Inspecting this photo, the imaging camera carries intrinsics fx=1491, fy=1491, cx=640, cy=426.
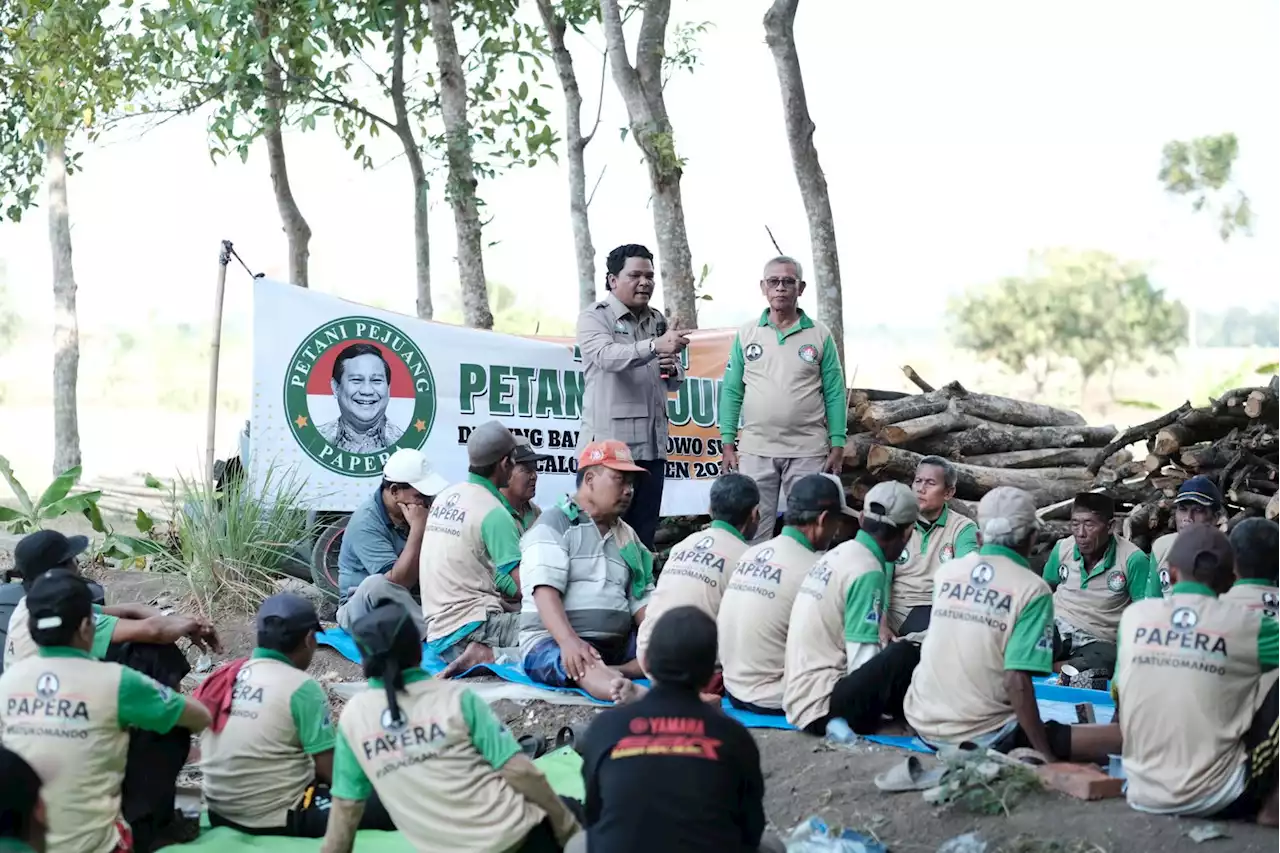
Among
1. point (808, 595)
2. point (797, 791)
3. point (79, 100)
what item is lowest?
point (797, 791)

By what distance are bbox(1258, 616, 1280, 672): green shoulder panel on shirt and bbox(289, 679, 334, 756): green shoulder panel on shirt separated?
3.17 metres

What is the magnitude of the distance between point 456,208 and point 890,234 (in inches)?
2443

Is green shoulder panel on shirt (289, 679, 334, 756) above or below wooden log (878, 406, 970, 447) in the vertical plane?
below

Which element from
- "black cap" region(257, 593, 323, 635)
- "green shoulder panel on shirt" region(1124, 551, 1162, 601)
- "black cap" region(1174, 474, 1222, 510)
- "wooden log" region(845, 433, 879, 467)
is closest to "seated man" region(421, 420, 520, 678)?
"black cap" region(257, 593, 323, 635)

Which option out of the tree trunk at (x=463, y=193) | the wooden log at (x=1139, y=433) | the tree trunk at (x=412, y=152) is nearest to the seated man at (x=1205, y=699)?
the wooden log at (x=1139, y=433)

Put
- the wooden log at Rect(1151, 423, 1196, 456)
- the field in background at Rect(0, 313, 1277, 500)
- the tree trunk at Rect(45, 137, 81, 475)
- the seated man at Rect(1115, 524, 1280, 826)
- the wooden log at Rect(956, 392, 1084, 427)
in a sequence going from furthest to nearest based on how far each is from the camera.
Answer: the field in background at Rect(0, 313, 1277, 500), the tree trunk at Rect(45, 137, 81, 475), the wooden log at Rect(956, 392, 1084, 427), the wooden log at Rect(1151, 423, 1196, 456), the seated man at Rect(1115, 524, 1280, 826)

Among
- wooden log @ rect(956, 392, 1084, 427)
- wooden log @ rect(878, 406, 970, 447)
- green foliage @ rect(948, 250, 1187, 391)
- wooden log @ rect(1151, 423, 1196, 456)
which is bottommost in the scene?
wooden log @ rect(1151, 423, 1196, 456)

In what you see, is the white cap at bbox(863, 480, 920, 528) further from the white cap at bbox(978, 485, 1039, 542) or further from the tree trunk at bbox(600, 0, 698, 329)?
the tree trunk at bbox(600, 0, 698, 329)

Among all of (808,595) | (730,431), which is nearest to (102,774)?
(808,595)

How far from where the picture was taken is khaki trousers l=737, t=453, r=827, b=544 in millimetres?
8719

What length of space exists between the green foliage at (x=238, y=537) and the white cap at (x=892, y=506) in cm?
429

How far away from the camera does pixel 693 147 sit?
201 feet

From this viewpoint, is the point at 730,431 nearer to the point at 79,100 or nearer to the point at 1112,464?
the point at 1112,464

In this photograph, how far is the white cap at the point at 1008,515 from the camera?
18.5ft
